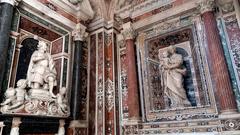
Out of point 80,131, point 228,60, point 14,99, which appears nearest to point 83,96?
point 80,131

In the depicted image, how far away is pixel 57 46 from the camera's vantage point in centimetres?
578

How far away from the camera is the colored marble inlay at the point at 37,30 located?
4965 millimetres

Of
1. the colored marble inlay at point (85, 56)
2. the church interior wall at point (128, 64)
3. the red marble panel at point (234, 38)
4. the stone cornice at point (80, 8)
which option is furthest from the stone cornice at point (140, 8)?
the red marble panel at point (234, 38)

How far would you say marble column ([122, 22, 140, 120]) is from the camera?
540 centimetres

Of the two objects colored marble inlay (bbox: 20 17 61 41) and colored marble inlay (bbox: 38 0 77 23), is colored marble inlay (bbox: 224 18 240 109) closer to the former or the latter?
colored marble inlay (bbox: 38 0 77 23)

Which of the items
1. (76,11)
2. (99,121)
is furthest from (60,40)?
(99,121)

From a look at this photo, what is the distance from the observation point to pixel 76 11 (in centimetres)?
614

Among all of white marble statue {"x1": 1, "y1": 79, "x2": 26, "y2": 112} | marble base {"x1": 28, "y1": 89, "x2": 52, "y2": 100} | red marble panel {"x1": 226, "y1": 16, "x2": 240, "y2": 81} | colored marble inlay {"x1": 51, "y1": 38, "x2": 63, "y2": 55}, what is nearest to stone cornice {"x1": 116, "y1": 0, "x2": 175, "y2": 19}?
red marble panel {"x1": 226, "y1": 16, "x2": 240, "y2": 81}

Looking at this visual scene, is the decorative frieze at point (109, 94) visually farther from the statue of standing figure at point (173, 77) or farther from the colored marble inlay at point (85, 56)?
the statue of standing figure at point (173, 77)

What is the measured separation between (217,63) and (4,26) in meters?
4.46

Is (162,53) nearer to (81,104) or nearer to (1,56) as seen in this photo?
(81,104)

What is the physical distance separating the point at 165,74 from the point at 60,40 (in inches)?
120

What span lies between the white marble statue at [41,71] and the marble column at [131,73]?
1.96 m

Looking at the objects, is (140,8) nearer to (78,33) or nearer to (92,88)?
(78,33)
